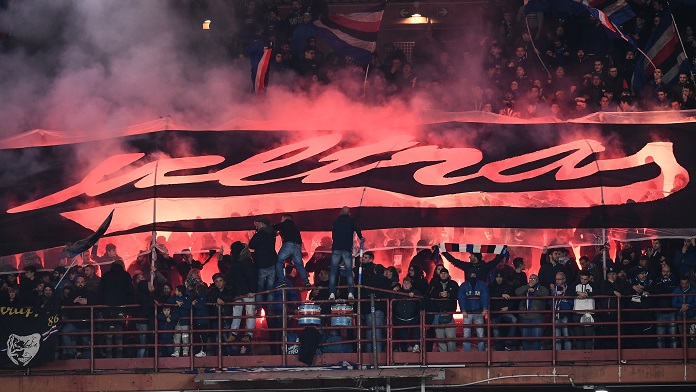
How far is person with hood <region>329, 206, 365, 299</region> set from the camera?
17.4 metres

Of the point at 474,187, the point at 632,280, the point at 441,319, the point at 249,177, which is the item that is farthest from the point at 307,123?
the point at 632,280

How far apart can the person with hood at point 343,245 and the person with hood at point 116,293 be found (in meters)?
2.53

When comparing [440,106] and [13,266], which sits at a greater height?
[440,106]

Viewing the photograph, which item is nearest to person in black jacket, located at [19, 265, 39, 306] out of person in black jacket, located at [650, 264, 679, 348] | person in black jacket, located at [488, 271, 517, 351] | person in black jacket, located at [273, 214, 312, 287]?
person in black jacket, located at [273, 214, 312, 287]

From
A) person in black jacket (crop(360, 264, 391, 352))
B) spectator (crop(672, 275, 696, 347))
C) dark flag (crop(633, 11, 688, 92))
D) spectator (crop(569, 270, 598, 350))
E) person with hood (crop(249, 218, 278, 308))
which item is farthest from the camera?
dark flag (crop(633, 11, 688, 92))

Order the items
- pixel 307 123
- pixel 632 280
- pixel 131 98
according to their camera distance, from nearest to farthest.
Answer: pixel 632 280
pixel 307 123
pixel 131 98

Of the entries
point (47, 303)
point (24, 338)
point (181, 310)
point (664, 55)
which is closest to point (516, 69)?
point (664, 55)

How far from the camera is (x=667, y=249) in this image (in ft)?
59.5

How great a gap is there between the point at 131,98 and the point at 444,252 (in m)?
5.88

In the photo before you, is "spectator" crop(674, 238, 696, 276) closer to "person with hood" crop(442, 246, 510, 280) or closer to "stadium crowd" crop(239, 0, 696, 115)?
"person with hood" crop(442, 246, 510, 280)

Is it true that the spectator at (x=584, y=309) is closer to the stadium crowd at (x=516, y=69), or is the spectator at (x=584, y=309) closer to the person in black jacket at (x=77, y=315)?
the stadium crowd at (x=516, y=69)

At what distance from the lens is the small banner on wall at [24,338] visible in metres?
17.2

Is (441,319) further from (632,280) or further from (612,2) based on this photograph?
(612,2)

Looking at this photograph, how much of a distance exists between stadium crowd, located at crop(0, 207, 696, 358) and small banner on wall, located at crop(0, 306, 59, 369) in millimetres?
150
